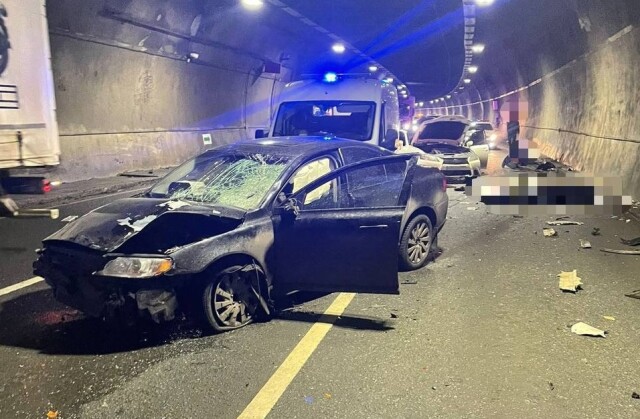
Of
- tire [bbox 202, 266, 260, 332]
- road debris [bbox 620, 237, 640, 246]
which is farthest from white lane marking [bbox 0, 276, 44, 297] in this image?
road debris [bbox 620, 237, 640, 246]

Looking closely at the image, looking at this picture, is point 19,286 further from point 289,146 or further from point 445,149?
point 445,149

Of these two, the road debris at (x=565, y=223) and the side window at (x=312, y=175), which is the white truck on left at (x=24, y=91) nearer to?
the side window at (x=312, y=175)

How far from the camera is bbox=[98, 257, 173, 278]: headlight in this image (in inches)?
160

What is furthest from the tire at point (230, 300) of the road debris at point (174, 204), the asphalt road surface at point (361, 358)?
the road debris at point (174, 204)

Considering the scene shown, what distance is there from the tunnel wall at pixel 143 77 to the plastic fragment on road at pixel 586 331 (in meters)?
12.4

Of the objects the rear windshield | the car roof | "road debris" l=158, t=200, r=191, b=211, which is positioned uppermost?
the rear windshield

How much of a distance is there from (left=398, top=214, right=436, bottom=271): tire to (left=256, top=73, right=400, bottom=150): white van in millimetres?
3561

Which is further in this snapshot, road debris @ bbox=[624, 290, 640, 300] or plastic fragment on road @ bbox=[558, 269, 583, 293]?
plastic fragment on road @ bbox=[558, 269, 583, 293]

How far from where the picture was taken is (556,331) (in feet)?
14.9

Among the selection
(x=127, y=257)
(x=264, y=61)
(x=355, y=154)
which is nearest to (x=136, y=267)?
(x=127, y=257)

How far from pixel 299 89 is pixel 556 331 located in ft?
24.4

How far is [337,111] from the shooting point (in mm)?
10273

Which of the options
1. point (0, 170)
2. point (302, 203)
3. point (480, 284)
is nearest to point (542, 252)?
point (480, 284)

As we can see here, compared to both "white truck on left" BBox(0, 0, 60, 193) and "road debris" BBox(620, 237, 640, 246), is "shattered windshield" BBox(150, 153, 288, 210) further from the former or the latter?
"road debris" BBox(620, 237, 640, 246)
